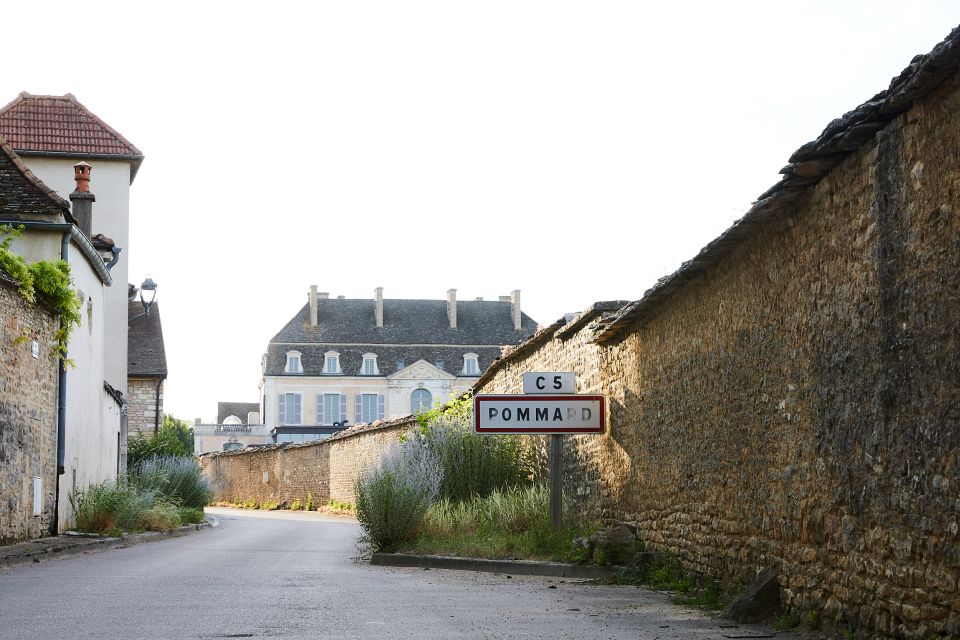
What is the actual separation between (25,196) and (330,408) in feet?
183

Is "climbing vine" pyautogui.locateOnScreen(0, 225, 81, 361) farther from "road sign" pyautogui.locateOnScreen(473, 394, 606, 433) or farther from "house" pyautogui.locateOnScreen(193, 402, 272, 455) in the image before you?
"house" pyautogui.locateOnScreen(193, 402, 272, 455)

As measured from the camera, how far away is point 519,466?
17641 mm

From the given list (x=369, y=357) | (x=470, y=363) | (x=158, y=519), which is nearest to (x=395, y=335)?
(x=369, y=357)

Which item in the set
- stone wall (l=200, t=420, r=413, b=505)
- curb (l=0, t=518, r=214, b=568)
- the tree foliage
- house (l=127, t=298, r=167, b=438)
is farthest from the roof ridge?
house (l=127, t=298, r=167, b=438)

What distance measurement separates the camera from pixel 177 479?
2762 centimetres

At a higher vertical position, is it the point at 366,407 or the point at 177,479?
the point at 366,407

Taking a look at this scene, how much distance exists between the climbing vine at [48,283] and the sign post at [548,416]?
262 inches

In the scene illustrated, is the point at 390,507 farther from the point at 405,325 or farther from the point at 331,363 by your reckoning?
the point at 405,325

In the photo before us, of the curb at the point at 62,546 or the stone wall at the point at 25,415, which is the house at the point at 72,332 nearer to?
the stone wall at the point at 25,415

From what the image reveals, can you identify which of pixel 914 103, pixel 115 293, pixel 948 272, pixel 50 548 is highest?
pixel 115 293

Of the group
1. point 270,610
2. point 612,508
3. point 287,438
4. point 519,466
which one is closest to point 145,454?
point 519,466

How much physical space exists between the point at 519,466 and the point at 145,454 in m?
17.5

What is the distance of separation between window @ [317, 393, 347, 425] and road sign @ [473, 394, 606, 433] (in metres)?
60.7

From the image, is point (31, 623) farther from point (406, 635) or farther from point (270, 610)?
point (406, 635)
